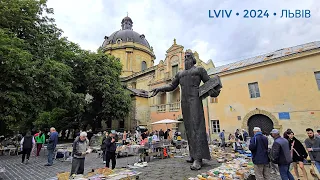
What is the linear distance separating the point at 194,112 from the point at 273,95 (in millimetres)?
10826

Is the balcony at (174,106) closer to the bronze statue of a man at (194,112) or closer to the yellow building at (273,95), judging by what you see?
the yellow building at (273,95)

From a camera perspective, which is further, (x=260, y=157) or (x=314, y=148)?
(x=314, y=148)

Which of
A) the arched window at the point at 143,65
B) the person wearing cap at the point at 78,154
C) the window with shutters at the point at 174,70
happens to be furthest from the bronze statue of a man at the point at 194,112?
the arched window at the point at 143,65

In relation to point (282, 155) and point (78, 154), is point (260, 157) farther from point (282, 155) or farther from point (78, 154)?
point (78, 154)

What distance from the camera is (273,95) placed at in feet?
43.3

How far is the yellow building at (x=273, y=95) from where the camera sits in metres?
11.8

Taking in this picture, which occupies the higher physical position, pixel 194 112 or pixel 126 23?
pixel 126 23

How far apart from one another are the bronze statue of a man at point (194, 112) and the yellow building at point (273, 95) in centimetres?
1028

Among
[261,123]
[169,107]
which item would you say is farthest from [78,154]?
[169,107]

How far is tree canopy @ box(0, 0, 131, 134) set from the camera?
9.24 m

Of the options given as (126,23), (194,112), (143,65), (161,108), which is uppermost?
(126,23)

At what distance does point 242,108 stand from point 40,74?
1468 cm

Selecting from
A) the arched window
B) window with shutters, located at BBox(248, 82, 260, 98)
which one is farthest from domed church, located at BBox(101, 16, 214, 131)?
window with shutters, located at BBox(248, 82, 260, 98)

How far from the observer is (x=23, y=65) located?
30.4 feet
